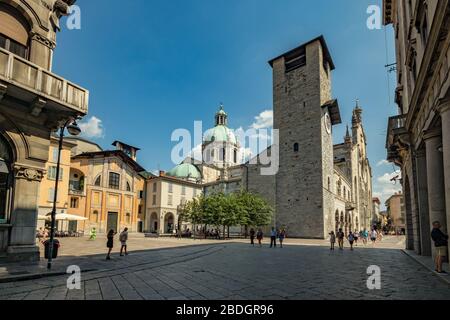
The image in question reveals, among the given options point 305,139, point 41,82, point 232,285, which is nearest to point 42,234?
point 41,82

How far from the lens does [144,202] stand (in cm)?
5631

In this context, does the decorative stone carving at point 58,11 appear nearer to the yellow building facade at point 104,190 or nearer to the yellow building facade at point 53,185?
the yellow building facade at point 53,185

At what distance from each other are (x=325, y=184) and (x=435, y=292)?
32336mm

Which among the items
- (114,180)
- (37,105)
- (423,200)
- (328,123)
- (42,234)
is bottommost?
(42,234)

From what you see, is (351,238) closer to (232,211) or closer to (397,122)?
(397,122)

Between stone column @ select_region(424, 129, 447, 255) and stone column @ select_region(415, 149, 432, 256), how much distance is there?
10.1 feet

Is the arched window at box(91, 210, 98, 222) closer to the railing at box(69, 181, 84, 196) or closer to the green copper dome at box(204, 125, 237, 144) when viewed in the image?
the railing at box(69, 181, 84, 196)

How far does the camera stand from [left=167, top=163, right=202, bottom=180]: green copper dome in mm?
75938

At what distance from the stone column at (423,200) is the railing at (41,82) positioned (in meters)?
15.5

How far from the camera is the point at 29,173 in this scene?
11.7 m

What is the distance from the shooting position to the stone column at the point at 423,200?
15.0 meters

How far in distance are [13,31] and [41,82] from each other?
2686mm

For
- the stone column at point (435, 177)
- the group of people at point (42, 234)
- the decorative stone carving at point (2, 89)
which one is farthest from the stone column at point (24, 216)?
the group of people at point (42, 234)
